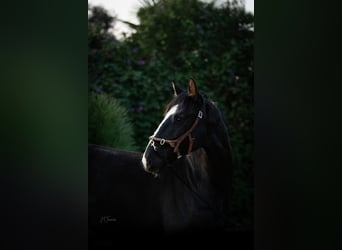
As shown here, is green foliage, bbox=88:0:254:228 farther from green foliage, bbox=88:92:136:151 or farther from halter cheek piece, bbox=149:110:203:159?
halter cheek piece, bbox=149:110:203:159

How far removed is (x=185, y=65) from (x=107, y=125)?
77 cm

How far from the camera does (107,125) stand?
3.26 metres

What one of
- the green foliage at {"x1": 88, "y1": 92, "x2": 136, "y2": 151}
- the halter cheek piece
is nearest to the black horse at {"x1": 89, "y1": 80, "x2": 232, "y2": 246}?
the halter cheek piece

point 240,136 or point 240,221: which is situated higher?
point 240,136

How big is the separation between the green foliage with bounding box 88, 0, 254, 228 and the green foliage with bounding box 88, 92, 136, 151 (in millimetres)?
164

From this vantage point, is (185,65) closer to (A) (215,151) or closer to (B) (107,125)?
(B) (107,125)
